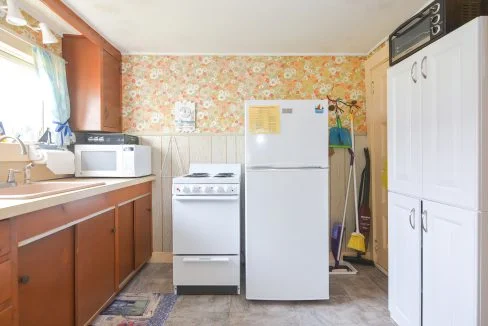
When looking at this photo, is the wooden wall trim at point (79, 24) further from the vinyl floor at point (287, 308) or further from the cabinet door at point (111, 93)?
the vinyl floor at point (287, 308)

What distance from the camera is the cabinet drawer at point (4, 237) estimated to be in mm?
1142

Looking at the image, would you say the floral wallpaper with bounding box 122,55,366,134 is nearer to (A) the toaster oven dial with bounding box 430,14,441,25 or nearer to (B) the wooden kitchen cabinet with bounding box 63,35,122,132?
(B) the wooden kitchen cabinet with bounding box 63,35,122,132

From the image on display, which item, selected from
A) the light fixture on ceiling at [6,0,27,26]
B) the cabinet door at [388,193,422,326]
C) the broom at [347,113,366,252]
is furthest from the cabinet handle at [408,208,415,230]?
the light fixture on ceiling at [6,0,27,26]

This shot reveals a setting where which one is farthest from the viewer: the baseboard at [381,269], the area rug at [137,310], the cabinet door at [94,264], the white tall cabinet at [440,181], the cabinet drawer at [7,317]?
the baseboard at [381,269]

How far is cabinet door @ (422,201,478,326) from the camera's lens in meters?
1.27

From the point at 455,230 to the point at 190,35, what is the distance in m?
2.49

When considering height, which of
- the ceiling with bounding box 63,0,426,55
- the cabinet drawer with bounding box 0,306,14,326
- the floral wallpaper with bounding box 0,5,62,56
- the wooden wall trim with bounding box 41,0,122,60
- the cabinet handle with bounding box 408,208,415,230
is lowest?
the cabinet drawer with bounding box 0,306,14,326

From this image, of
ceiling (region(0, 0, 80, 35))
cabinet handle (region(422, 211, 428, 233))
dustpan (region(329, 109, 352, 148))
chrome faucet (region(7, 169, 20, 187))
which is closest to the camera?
cabinet handle (region(422, 211, 428, 233))

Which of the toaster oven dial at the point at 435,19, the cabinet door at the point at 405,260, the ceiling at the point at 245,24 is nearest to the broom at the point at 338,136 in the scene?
the ceiling at the point at 245,24

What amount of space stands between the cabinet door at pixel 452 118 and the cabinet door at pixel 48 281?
76.5 inches

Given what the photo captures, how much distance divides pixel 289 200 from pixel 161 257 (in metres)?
1.71

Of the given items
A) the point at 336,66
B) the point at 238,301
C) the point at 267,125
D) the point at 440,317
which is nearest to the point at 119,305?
the point at 238,301

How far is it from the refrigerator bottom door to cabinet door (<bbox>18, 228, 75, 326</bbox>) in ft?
3.91

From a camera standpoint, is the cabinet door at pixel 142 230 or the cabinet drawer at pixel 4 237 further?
the cabinet door at pixel 142 230
